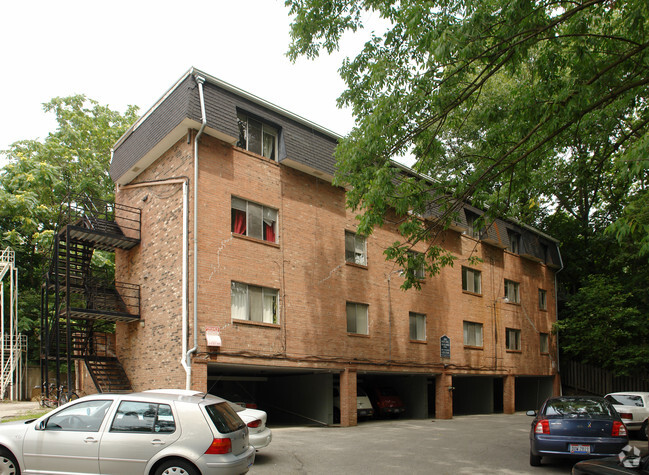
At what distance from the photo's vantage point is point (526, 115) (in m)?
12.7

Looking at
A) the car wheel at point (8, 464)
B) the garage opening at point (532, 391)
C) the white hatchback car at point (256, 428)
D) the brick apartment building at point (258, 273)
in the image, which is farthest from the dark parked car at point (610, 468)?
the garage opening at point (532, 391)

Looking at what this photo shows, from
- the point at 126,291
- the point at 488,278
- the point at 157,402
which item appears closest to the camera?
the point at 157,402

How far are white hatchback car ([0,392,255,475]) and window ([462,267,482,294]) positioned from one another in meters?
20.5

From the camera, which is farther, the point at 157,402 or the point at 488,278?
the point at 488,278

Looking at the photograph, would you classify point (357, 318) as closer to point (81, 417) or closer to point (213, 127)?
point (213, 127)

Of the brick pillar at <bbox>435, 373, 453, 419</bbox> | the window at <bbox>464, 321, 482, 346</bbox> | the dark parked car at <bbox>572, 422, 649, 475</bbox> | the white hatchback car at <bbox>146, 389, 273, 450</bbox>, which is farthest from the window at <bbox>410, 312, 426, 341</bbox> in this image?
the dark parked car at <bbox>572, 422, 649, 475</bbox>

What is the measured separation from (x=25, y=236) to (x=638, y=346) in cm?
3315

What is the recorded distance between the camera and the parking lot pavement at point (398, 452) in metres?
11.0

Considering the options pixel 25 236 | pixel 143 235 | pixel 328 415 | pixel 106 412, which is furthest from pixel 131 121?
pixel 106 412

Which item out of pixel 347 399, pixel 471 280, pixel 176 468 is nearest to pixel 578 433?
pixel 176 468

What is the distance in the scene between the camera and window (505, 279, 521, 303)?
1187 inches

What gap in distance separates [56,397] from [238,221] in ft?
26.2

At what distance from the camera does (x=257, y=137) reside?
1862cm

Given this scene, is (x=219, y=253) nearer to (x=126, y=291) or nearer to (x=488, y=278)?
(x=126, y=291)
